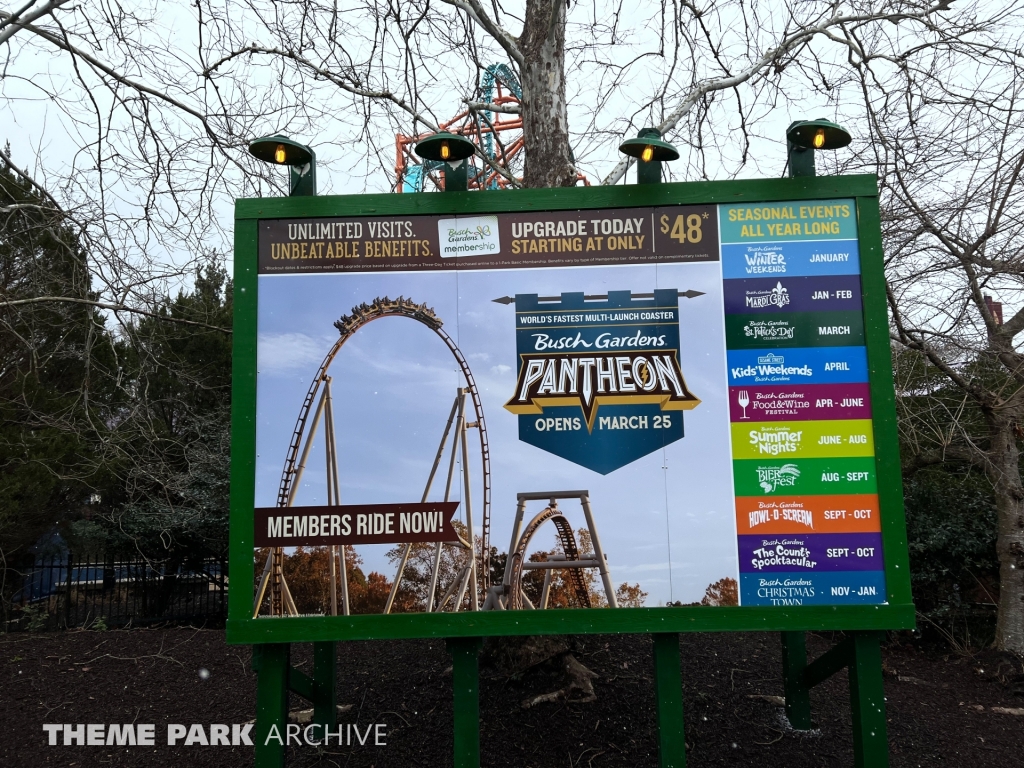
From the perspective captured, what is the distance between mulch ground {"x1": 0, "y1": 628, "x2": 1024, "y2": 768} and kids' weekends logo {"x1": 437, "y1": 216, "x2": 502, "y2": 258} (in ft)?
10.7

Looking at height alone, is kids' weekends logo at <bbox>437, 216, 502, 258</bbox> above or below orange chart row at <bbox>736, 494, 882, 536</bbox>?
above

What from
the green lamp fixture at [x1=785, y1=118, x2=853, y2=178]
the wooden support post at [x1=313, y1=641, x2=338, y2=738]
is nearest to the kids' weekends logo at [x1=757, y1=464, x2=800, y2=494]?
the green lamp fixture at [x1=785, y1=118, x2=853, y2=178]

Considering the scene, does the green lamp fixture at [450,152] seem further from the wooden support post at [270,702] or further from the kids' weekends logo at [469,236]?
the wooden support post at [270,702]

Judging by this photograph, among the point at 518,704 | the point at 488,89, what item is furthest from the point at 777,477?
the point at 488,89

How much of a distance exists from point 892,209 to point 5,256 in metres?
9.95

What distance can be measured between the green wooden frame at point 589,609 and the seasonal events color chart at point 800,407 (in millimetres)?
59

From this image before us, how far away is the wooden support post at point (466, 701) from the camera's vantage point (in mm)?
3748

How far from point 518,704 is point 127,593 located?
25.8 feet

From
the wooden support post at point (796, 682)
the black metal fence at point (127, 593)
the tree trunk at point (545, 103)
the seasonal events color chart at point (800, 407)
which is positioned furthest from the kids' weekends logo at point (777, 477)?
the black metal fence at point (127, 593)

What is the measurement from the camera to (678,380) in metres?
3.82

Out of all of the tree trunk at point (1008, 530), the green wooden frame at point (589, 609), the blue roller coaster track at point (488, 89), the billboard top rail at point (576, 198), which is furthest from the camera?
the blue roller coaster track at point (488, 89)

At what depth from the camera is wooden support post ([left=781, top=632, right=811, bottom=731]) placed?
5000 mm

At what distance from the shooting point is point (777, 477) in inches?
149

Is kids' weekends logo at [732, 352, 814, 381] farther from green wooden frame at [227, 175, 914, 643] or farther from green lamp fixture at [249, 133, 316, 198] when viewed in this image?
green lamp fixture at [249, 133, 316, 198]
